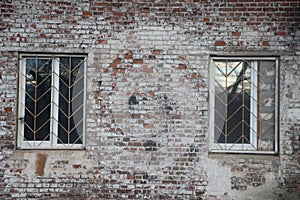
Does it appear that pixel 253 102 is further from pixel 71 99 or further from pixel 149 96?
pixel 71 99

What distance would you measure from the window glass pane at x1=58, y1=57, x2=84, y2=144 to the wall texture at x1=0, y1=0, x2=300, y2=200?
171mm

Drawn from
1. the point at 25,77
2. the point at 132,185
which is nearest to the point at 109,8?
the point at 25,77

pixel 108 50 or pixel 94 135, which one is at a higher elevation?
pixel 108 50

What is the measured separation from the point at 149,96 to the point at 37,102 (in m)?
1.64

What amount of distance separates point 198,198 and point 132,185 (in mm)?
955

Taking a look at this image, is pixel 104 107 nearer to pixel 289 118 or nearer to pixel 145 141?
pixel 145 141

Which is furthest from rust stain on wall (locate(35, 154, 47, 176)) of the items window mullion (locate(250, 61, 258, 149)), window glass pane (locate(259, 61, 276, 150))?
window glass pane (locate(259, 61, 276, 150))

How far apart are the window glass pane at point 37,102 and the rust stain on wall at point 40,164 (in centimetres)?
27

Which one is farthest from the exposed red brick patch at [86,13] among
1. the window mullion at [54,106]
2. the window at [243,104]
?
the window at [243,104]

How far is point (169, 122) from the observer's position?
19.3 ft

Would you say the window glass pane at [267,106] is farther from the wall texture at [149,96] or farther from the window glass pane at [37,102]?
the window glass pane at [37,102]

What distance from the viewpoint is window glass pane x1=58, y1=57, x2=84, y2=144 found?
5.97 metres

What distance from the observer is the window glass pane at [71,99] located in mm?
5973

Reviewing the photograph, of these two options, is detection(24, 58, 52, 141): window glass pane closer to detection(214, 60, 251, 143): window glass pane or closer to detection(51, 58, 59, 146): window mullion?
detection(51, 58, 59, 146): window mullion
